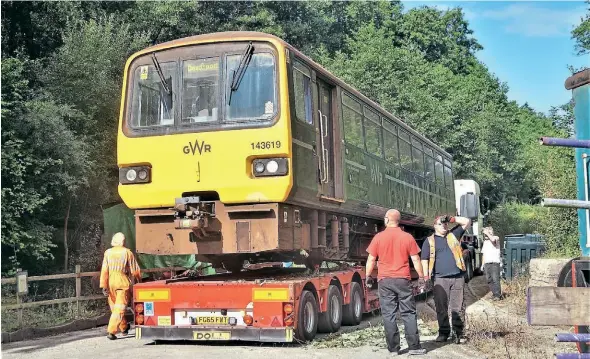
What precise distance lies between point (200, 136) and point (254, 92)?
963 mm

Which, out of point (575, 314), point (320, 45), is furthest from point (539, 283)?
point (320, 45)

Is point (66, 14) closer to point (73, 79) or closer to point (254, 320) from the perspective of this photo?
point (73, 79)

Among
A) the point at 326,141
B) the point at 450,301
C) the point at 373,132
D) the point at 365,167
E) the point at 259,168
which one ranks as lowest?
the point at 450,301

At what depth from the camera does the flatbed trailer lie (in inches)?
389

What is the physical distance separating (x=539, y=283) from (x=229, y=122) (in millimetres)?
7602

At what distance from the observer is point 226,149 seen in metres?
10.1

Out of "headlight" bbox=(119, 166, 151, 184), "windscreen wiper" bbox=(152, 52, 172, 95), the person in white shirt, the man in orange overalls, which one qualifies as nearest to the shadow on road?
the man in orange overalls

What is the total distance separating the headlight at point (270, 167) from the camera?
987cm

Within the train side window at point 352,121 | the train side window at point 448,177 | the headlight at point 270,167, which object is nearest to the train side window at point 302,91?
the headlight at point 270,167

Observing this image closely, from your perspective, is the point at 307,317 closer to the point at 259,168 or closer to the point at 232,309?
the point at 232,309

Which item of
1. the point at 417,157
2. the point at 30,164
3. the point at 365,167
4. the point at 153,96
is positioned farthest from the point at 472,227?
the point at 153,96

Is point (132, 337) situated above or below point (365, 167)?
below

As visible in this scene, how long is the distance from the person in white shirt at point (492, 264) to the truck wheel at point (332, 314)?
237 inches

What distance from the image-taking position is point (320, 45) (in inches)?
1609
